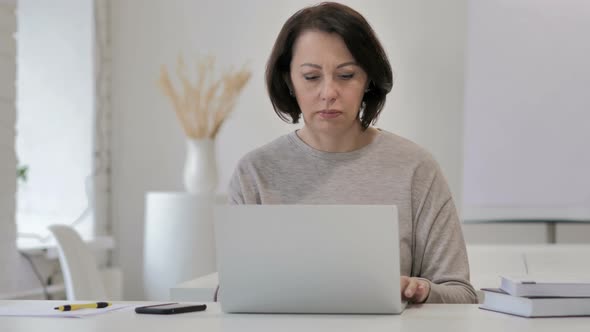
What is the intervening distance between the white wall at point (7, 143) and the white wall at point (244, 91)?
3.04 feet

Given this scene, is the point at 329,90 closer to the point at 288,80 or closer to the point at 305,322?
the point at 288,80

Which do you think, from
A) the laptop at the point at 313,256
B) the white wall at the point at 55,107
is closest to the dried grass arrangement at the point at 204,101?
the white wall at the point at 55,107

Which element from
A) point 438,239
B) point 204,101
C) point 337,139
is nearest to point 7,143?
point 204,101

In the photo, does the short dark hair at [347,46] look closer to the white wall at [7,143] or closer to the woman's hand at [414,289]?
the woman's hand at [414,289]

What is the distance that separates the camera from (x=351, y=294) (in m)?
1.48

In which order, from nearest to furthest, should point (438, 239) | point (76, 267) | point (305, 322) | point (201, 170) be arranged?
point (305, 322) < point (438, 239) < point (76, 267) < point (201, 170)

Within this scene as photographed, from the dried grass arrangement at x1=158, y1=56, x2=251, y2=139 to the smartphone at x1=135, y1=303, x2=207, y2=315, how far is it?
248 centimetres

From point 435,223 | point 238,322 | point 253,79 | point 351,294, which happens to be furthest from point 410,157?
point 253,79

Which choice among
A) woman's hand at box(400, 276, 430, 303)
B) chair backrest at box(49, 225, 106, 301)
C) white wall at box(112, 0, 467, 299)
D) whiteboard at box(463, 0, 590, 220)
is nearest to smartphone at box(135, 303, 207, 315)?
woman's hand at box(400, 276, 430, 303)

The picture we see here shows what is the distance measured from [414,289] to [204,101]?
2.95m

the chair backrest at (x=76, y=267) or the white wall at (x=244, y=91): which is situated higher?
the white wall at (x=244, y=91)

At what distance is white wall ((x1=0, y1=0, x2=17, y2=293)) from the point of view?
3662 millimetres

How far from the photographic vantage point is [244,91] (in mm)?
4488

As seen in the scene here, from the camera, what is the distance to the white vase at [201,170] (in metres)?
4.06
